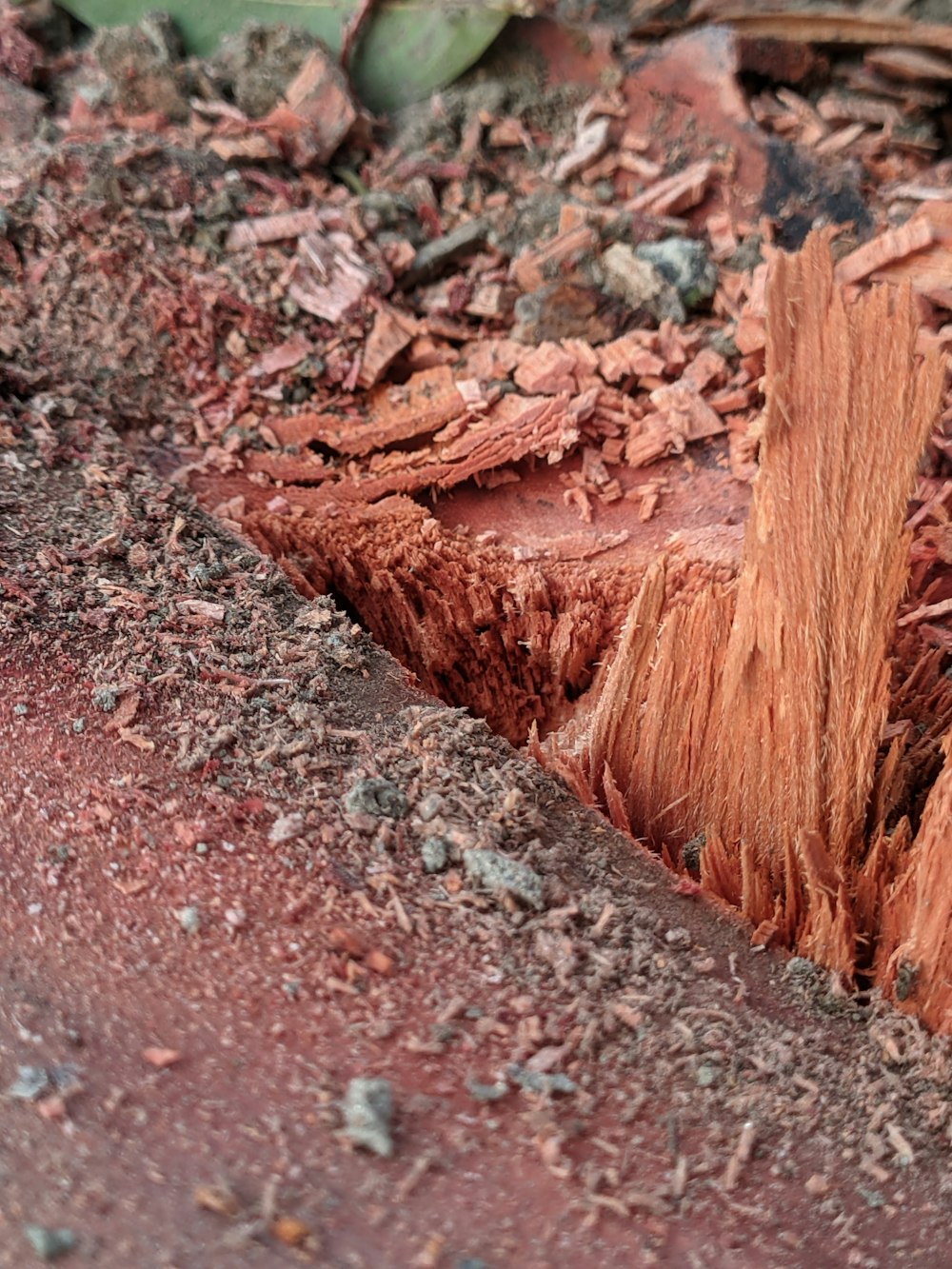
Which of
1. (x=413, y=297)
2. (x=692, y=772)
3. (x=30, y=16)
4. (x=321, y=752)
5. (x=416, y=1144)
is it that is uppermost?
(x=30, y=16)

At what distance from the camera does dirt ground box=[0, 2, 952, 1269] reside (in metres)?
1.13

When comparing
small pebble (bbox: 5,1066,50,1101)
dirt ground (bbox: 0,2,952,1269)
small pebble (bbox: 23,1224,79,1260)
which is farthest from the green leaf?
small pebble (bbox: 23,1224,79,1260)

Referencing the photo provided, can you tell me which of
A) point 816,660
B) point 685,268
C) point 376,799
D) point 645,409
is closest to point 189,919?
point 376,799

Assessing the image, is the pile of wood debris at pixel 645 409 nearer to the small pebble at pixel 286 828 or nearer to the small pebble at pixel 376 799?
the small pebble at pixel 376 799

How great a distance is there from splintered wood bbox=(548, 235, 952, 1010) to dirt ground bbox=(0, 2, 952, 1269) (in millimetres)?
101

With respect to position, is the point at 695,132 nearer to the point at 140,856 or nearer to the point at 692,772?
the point at 692,772

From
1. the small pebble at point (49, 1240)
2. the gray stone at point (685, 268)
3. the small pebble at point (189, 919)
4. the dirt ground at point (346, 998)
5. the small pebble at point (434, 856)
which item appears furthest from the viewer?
the gray stone at point (685, 268)

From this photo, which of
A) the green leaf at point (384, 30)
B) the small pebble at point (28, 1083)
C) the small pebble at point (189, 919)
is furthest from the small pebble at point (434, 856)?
the green leaf at point (384, 30)

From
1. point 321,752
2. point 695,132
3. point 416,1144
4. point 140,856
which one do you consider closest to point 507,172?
point 695,132

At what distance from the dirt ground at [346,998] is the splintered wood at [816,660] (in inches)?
4.0

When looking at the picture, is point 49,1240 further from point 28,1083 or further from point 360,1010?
point 360,1010

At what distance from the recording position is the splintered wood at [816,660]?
1536 mm

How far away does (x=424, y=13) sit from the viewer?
3.10 m

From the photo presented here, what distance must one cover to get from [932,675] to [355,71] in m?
2.52
